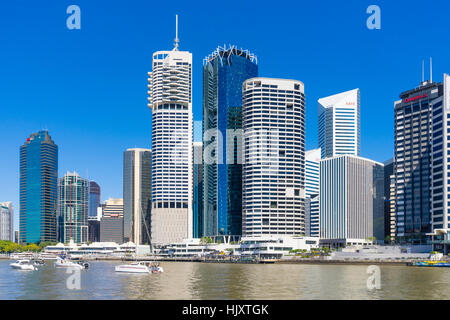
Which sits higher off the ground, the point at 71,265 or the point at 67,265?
the point at 71,265

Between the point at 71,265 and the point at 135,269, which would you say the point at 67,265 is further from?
the point at 135,269

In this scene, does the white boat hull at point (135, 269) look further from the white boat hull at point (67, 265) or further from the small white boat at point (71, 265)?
the white boat hull at point (67, 265)

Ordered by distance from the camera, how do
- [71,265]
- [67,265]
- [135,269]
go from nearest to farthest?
[135,269], [71,265], [67,265]

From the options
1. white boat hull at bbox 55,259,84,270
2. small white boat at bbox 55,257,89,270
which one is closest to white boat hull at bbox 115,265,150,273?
small white boat at bbox 55,257,89,270

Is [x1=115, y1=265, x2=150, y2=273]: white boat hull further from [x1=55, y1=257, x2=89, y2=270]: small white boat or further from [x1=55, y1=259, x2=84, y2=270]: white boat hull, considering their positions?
[x1=55, y1=259, x2=84, y2=270]: white boat hull

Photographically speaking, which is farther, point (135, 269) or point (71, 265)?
point (71, 265)

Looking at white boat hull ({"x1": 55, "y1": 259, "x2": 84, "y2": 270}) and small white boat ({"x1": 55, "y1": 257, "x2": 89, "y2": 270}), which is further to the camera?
small white boat ({"x1": 55, "y1": 257, "x2": 89, "y2": 270})

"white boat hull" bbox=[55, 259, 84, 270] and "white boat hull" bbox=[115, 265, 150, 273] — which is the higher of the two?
"white boat hull" bbox=[115, 265, 150, 273]

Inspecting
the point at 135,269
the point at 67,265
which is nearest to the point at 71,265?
the point at 67,265

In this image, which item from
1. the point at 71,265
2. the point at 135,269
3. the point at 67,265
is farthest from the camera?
the point at 67,265

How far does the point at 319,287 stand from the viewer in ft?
283

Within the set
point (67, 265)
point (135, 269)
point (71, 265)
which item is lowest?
point (67, 265)
